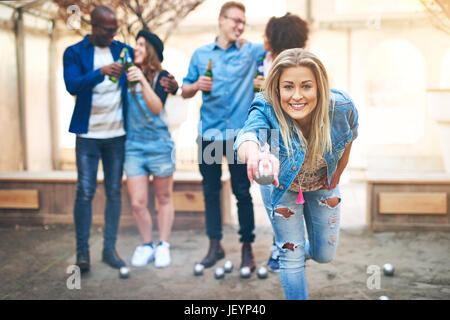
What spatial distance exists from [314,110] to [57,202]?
3.19 metres

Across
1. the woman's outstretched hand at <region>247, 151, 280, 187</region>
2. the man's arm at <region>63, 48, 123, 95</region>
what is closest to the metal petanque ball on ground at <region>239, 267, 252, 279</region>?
the man's arm at <region>63, 48, 123, 95</region>

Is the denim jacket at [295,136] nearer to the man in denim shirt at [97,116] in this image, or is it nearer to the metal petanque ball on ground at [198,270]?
the metal petanque ball on ground at [198,270]

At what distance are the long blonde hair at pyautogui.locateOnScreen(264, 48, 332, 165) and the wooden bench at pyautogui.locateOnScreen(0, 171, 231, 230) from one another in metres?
2.34

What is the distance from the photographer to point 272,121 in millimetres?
1878

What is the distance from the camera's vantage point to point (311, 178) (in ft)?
6.89

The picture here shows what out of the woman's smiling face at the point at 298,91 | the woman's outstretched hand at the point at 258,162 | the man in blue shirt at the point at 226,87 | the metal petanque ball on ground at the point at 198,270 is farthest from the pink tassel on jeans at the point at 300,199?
the metal petanque ball on ground at the point at 198,270

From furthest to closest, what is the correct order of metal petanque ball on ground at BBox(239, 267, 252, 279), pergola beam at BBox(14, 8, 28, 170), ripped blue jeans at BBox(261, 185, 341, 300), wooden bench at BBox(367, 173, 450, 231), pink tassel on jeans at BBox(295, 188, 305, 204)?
1. pergola beam at BBox(14, 8, 28, 170)
2. wooden bench at BBox(367, 173, 450, 231)
3. metal petanque ball on ground at BBox(239, 267, 252, 279)
4. ripped blue jeans at BBox(261, 185, 341, 300)
5. pink tassel on jeans at BBox(295, 188, 305, 204)

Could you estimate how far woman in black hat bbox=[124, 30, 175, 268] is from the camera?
303 cm

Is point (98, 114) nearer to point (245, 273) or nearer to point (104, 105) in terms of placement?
point (104, 105)

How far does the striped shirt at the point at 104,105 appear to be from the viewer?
9.96ft

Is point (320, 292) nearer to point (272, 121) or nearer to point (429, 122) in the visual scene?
point (272, 121)

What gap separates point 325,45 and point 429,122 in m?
1.80

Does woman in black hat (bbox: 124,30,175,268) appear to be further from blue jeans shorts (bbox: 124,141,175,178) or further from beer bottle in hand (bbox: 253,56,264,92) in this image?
beer bottle in hand (bbox: 253,56,264,92)
